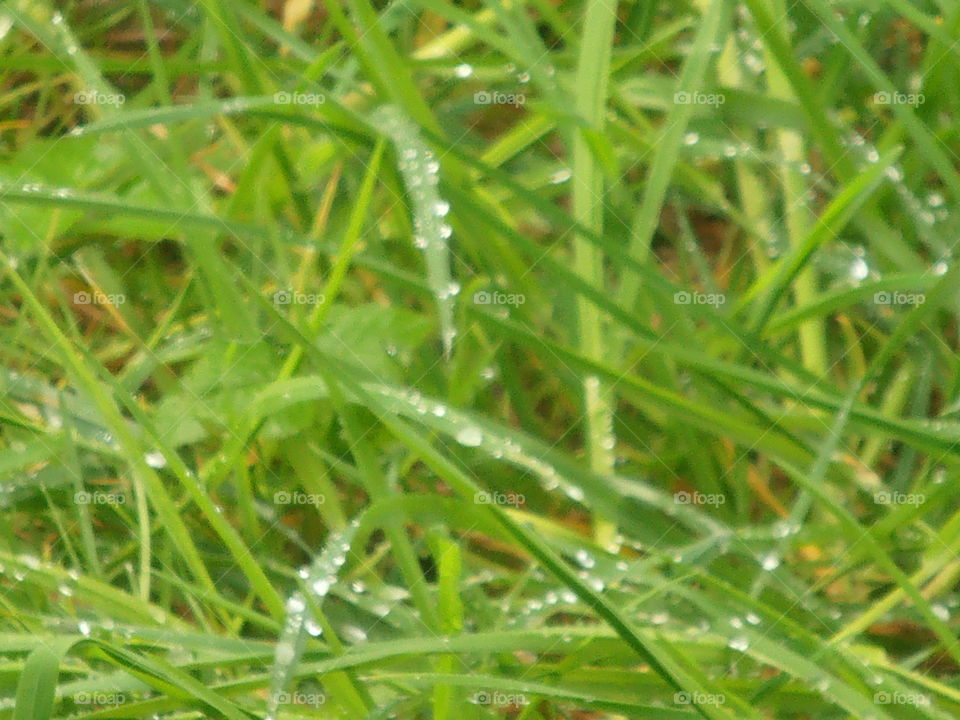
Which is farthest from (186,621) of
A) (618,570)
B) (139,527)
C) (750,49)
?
(750,49)

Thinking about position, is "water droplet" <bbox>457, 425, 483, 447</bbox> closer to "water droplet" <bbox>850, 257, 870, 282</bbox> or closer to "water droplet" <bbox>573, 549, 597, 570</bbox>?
"water droplet" <bbox>573, 549, 597, 570</bbox>
